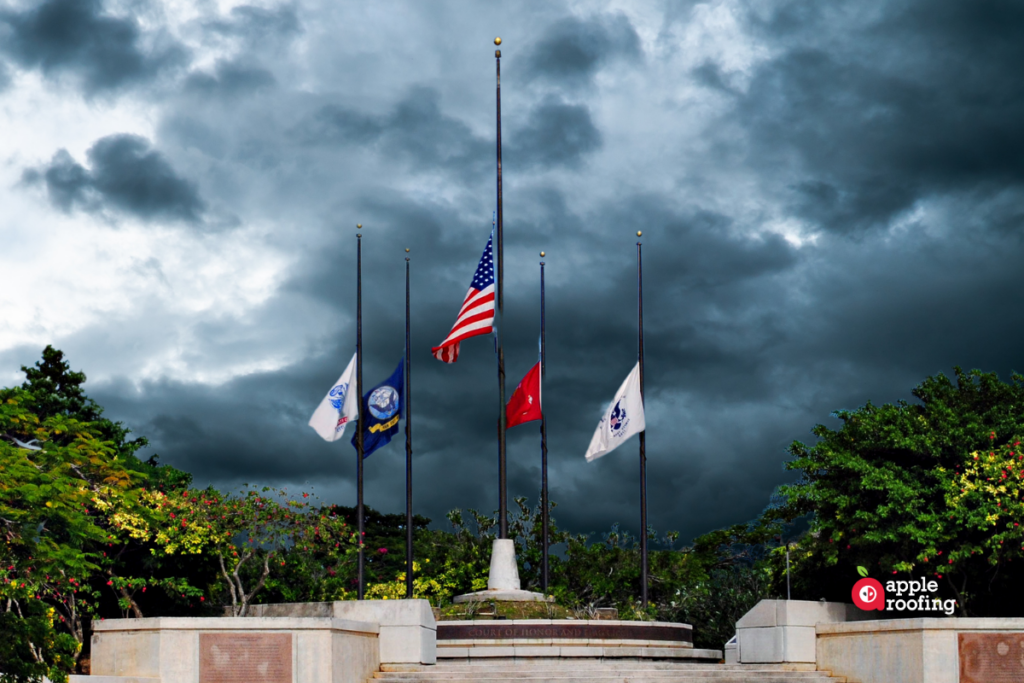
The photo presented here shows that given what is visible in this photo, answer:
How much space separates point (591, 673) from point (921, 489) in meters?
12.0

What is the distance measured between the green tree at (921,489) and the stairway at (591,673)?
722cm

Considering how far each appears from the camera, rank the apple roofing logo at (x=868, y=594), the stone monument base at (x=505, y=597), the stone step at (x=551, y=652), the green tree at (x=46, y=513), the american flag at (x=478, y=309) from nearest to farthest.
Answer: the green tree at (x=46, y=513), the stone step at (x=551, y=652), the apple roofing logo at (x=868, y=594), the stone monument base at (x=505, y=597), the american flag at (x=478, y=309)

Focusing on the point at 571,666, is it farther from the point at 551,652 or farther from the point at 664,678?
the point at 664,678

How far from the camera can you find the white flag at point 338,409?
27.6 metres

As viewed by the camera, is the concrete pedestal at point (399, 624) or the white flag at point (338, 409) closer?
the concrete pedestal at point (399, 624)

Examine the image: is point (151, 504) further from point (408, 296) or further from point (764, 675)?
point (764, 675)

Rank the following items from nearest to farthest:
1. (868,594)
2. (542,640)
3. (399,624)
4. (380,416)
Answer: (399,624), (542,640), (868,594), (380,416)

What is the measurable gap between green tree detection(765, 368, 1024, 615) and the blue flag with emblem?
35.2 ft

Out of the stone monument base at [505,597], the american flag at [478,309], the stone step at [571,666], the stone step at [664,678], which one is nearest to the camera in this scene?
the stone step at [664,678]

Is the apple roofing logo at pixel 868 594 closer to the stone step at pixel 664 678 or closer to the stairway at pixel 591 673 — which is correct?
the stairway at pixel 591 673

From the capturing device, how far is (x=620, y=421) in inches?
1137

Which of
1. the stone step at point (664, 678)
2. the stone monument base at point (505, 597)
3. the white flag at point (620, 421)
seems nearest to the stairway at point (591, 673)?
the stone step at point (664, 678)

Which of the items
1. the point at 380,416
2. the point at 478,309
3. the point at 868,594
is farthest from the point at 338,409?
the point at 868,594

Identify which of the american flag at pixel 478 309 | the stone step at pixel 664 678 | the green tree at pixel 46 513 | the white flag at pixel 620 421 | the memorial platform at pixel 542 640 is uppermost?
the american flag at pixel 478 309
